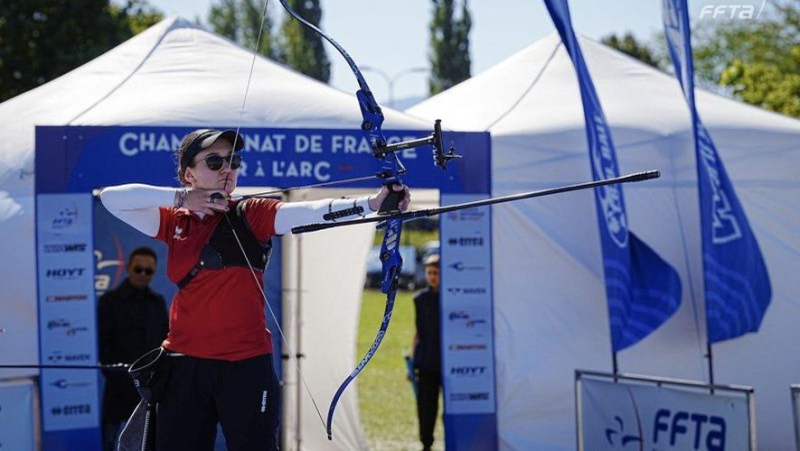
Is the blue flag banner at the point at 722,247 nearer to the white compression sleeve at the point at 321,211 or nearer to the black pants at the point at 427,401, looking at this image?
the black pants at the point at 427,401

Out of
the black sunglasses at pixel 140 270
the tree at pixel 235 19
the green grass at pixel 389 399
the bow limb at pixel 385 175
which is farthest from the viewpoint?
the tree at pixel 235 19

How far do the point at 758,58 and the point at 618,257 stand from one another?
2819cm

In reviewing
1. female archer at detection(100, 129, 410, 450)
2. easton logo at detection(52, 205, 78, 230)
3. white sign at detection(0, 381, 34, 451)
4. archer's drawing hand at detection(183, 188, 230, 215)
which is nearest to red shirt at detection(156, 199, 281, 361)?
female archer at detection(100, 129, 410, 450)

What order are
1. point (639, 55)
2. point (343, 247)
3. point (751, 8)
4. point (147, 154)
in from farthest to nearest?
point (639, 55)
point (343, 247)
point (147, 154)
point (751, 8)

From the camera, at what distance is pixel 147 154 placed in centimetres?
714

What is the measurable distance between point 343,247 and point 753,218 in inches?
123

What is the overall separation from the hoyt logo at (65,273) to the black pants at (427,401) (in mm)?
2736

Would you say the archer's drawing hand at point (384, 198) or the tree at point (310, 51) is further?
the tree at point (310, 51)

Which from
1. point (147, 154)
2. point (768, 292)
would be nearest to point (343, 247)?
point (147, 154)

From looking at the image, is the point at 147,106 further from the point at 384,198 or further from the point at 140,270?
the point at 384,198

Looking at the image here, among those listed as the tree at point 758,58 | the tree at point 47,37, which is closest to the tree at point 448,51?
the tree at point 758,58

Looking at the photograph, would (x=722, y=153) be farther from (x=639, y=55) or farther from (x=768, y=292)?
(x=639, y=55)

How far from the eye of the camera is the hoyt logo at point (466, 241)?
7652 mm

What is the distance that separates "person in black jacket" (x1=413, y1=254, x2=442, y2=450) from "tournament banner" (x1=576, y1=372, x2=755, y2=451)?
1835mm
